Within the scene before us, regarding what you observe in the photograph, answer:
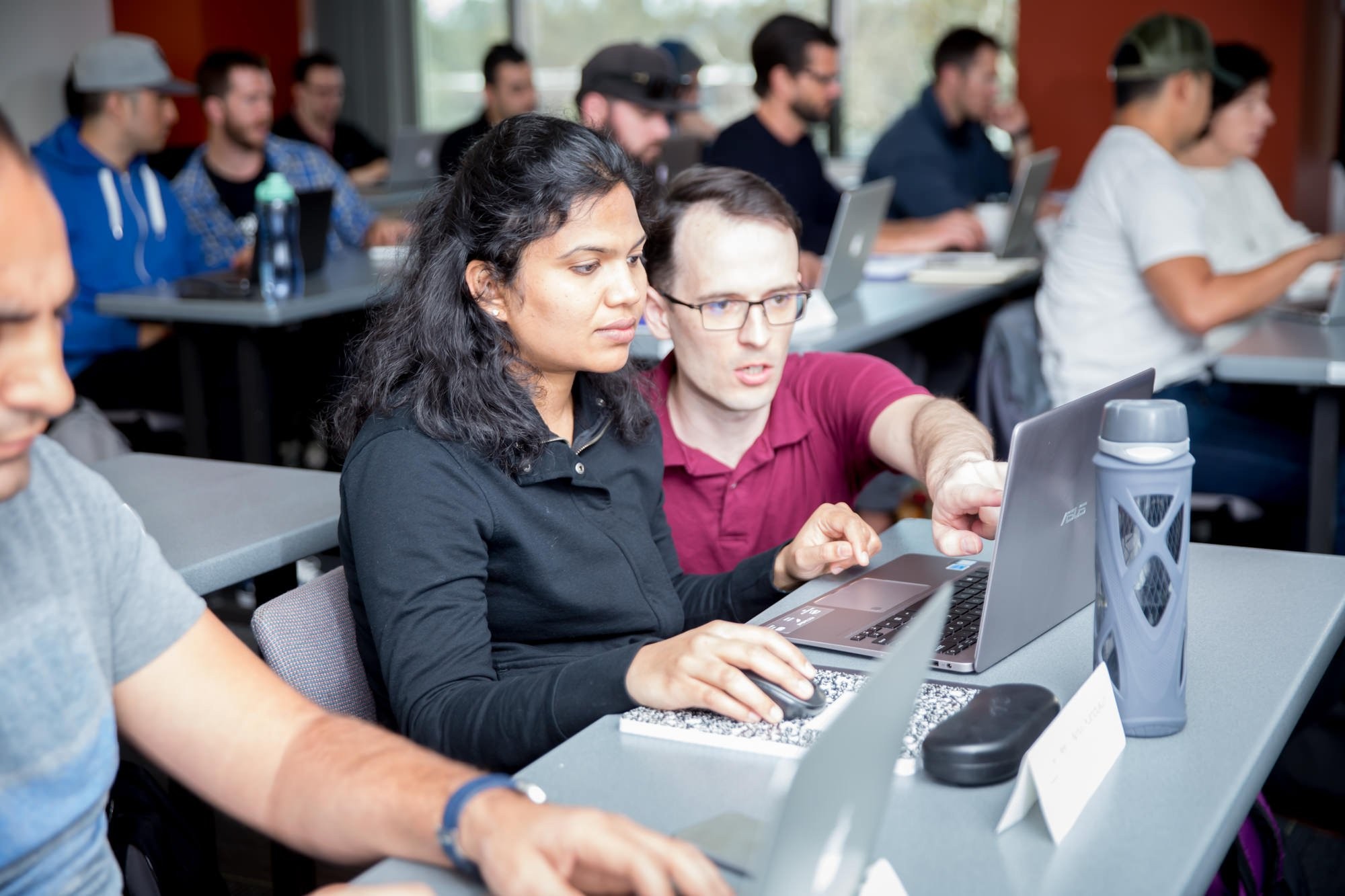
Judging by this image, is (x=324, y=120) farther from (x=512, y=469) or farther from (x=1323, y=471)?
(x=512, y=469)

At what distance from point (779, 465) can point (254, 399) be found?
2.03 m

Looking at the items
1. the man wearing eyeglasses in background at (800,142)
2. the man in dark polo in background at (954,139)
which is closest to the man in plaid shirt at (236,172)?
the man wearing eyeglasses in background at (800,142)

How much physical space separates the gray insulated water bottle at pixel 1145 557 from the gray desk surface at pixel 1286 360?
A: 1.67 metres

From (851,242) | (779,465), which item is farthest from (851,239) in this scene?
(779,465)

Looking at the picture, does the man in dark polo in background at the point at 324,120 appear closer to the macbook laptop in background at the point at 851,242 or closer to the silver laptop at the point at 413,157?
the silver laptop at the point at 413,157

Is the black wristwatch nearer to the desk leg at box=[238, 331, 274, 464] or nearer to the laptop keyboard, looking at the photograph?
the laptop keyboard

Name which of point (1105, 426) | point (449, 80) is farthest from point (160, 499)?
point (449, 80)

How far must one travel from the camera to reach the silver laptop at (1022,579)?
115cm

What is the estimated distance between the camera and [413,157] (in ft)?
20.5

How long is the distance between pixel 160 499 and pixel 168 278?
2.50m

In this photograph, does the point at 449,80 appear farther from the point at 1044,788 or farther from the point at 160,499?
the point at 1044,788

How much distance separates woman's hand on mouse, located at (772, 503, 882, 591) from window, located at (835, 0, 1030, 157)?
626 centimetres

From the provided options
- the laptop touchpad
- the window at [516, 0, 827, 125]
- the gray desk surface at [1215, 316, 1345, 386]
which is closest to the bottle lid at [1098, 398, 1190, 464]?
the laptop touchpad

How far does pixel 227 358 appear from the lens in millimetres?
3705
